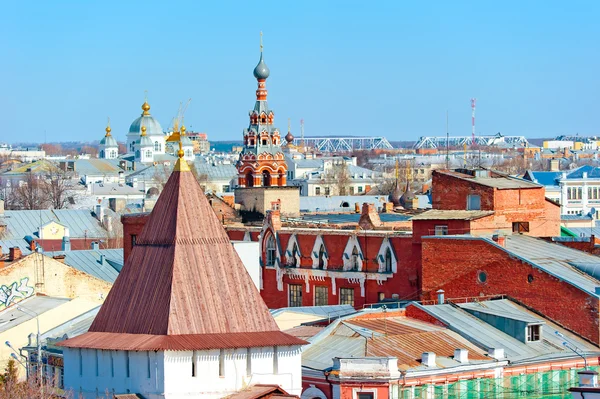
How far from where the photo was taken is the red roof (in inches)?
997

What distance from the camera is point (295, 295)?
4953 centimetres

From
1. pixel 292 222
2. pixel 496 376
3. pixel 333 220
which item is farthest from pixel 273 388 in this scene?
pixel 333 220

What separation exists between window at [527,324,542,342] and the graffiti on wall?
604 inches

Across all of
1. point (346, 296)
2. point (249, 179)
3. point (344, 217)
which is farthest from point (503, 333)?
point (249, 179)

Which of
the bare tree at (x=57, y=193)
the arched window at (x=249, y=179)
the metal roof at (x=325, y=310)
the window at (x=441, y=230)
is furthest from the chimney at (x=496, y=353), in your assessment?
the bare tree at (x=57, y=193)

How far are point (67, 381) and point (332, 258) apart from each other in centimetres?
2242

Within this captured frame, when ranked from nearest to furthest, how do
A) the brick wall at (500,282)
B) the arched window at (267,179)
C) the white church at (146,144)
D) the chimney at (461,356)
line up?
the chimney at (461,356)
the brick wall at (500,282)
the arched window at (267,179)
the white church at (146,144)

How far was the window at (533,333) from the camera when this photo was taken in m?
35.5

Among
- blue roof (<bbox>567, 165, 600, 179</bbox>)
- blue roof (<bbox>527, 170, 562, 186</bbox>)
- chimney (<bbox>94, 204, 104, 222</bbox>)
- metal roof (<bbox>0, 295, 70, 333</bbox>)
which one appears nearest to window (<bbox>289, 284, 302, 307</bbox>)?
metal roof (<bbox>0, 295, 70, 333</bbox>)

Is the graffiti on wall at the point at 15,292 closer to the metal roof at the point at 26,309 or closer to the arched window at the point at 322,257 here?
the metal roof at the point at 26,309

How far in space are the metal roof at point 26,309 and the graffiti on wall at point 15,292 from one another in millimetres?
576

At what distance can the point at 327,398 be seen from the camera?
30844 millimetres

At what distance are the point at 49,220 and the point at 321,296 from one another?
1215 inches

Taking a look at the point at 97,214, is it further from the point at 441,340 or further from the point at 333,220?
the point at 441,340
